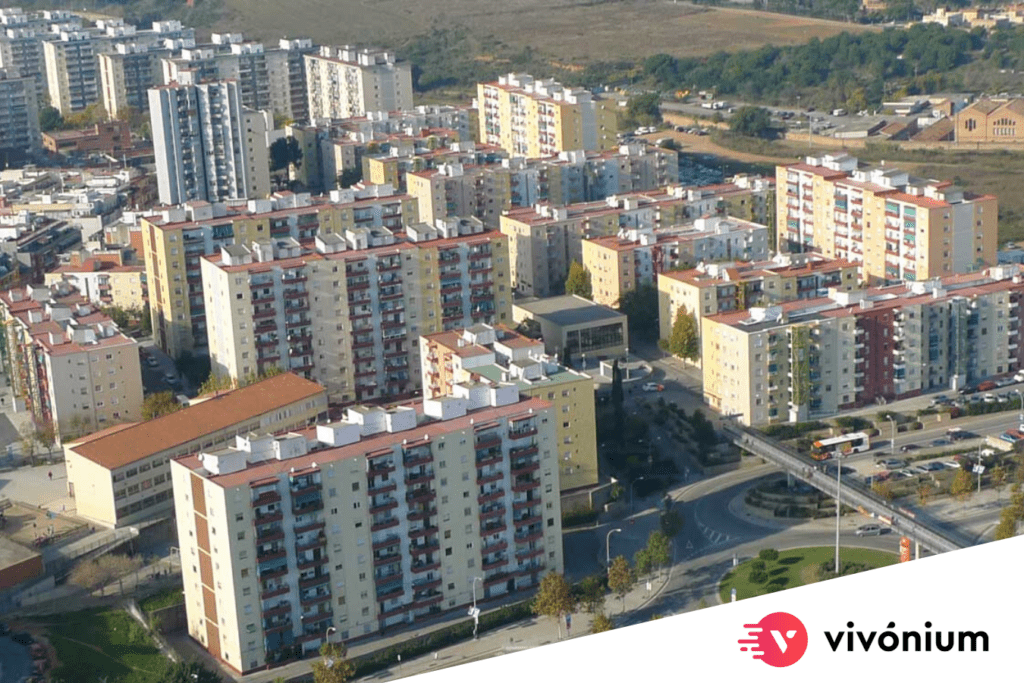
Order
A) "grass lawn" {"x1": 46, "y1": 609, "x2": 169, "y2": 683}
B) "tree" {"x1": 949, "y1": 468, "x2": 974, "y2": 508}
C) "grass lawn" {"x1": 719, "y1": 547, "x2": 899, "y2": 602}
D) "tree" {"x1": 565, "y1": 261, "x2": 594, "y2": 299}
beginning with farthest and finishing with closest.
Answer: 1. "tree" {"x1": 565, "y1": 261, "x2": 594, "y2": 299}
2. "tree" {"x1": 949, "y1": 468, "x2": 974, "y2": 508}
3. "grass lawn" {"x1": 719, "y1": 547, "x2": 899, "y2": 602}
4. "grass lawn" {"x1": 46, "y1": 609, "x2": 169, "y2": 683}

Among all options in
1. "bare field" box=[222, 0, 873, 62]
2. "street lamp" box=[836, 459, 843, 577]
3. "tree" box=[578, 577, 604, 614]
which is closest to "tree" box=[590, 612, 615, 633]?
"tree" box=[578, 577, 604, 614]

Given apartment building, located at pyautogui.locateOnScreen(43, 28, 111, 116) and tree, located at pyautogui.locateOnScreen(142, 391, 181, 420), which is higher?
apartment building, located at pyautogui.locateOnScreen(43, 28, 111, 116)

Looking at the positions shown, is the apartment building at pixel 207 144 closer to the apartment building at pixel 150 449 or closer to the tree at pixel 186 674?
the apartment building at pixel 150 449

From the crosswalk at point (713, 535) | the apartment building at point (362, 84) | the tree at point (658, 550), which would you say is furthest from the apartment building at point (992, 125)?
the tree at point (658, 550)

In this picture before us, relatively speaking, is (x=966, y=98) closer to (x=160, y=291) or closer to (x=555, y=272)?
(x=555, y=272)

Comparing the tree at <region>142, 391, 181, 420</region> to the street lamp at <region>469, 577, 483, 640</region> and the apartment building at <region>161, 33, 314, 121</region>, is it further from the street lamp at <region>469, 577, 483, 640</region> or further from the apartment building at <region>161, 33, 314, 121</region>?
the apartment building at <region>161, 33, 314, 121</region>

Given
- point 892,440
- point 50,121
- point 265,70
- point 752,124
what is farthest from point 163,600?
point 265,70

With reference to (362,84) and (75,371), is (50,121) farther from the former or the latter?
(75,371)

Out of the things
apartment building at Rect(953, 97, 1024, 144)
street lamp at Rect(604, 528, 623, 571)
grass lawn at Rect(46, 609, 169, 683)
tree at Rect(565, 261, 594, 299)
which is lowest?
grass lawn at Rect(46, 609, 169, 683)
